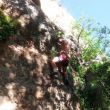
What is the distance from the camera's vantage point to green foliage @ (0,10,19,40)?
48.3ft

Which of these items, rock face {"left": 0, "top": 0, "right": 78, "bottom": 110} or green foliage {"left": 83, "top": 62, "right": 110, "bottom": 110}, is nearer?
rock face {"left": 0, "top": 0, "right": 78, "bottom": 110}

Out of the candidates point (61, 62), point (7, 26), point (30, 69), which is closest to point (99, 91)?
point (61, 62)

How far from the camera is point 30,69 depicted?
14328 mm

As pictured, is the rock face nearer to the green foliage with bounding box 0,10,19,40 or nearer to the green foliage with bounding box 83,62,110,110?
the green foliage with bounding box 0,10,19,40

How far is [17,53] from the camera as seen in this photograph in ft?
47.5

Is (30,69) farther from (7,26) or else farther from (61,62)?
(7,26)

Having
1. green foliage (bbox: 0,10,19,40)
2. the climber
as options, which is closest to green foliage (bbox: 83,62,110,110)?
the climber

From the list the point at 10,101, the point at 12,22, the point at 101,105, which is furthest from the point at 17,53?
the point at 101,105

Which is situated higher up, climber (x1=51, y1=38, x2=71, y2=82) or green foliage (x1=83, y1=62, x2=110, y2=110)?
green foliage (x1=83, y1=62, x2=110, y2=110)

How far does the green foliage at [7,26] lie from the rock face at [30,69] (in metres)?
0.35

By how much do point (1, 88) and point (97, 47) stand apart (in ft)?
69.6

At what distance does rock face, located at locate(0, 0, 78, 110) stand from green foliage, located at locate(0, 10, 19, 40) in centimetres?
35

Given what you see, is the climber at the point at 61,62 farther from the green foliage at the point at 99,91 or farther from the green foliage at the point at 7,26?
the green foliage at the point at 99,91

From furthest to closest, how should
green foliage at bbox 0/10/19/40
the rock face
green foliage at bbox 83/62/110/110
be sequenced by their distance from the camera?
green foliage at bbox 83/62/110/110
green foliage at bbox 0/10/19/40
the rock face
